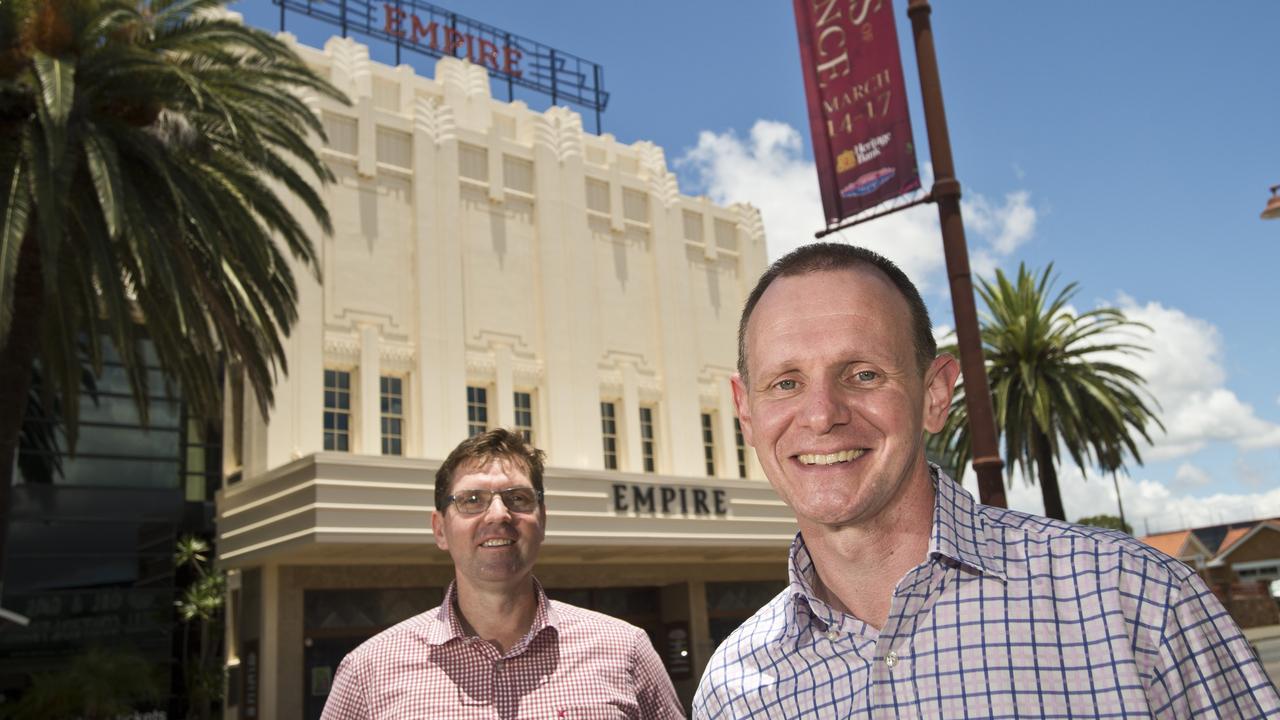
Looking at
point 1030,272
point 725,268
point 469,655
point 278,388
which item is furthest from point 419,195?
point 469,655

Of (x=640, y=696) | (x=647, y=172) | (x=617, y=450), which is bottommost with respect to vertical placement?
(x=640, y=696)

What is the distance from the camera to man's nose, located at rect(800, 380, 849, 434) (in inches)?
87.0

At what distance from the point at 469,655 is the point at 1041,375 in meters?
25.3

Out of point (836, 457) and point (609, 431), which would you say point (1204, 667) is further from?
point (609, 431)

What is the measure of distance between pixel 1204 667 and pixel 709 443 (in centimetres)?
2979

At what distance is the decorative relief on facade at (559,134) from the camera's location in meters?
30.0

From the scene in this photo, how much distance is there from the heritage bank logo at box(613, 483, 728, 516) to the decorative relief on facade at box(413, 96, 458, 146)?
34.0ft

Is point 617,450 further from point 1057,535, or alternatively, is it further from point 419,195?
point 1057,535

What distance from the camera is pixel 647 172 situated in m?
32.6

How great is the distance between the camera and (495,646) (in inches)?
162

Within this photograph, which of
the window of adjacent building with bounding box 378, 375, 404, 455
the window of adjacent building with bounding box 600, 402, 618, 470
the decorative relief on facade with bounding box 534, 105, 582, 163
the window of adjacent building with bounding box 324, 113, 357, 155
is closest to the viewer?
the window of adjacent building with bounding box 378, 375, 404, 455

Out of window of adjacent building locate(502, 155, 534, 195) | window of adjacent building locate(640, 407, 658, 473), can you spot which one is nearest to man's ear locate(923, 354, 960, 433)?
window of adjacent building locate(640, 407, 658, 473)

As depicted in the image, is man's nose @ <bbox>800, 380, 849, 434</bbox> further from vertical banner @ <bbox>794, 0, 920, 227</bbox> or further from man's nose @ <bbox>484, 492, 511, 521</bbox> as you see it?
vertical banner @ <bbox>794, 0, 920, 227</bbox>

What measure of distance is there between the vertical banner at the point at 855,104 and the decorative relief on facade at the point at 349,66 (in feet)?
60.2
